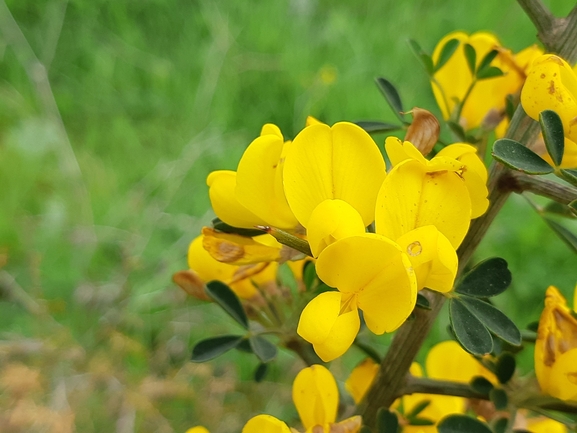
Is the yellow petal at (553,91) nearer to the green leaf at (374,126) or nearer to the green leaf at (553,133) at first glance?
the green leaf at (553,133)

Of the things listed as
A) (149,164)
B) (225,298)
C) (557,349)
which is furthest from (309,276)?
(149,164)

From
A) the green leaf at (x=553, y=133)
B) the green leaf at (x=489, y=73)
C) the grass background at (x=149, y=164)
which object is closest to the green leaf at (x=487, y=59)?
the green leaf at (x=489, y=73)

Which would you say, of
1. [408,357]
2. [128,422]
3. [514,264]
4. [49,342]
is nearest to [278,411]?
[128,422]

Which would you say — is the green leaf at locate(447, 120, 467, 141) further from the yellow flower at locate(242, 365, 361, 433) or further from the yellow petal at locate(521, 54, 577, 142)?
the yellow flower at locate(242, 365, 361, 433)

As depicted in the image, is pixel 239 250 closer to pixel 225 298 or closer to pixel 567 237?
pixel 225 298

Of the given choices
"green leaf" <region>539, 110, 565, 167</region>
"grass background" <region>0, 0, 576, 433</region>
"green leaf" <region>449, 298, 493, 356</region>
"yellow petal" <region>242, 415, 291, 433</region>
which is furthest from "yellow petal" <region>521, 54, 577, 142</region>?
"grass background" <region>0, 0, 576, 433</region>

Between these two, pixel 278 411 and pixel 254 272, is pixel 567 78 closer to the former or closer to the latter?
pixel 254 272

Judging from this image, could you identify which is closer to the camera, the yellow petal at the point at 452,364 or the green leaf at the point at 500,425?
the green leaf at the point at 500,425
